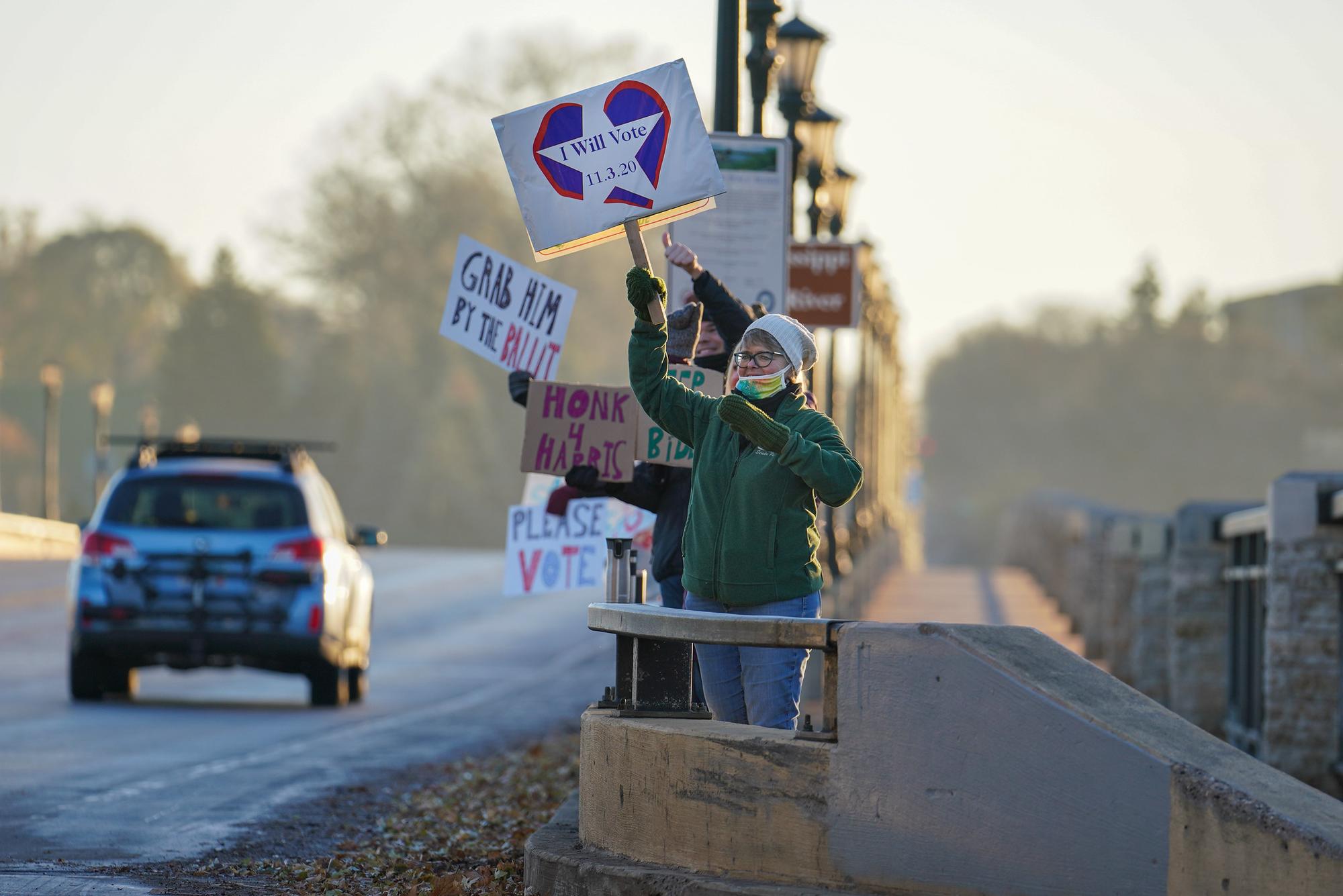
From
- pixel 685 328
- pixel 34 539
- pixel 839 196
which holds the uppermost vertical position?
pixel 839 196

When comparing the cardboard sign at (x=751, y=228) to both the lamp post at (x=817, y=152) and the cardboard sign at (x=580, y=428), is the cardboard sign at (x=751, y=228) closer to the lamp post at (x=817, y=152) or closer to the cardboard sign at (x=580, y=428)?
the cardboard sign at (x=580, y=428)

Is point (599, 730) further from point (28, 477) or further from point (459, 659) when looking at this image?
point (28, 477)

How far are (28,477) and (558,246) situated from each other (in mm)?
85117

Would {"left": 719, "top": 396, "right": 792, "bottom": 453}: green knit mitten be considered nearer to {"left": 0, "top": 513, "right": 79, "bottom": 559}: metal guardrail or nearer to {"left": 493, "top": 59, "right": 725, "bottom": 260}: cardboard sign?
{"left": 493, "top": 59, "right": 725, "bottom": 260}: cardboard sign

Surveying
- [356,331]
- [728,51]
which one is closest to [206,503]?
[728,51]

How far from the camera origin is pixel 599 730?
Result: 668 centimetres

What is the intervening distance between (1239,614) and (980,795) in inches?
302

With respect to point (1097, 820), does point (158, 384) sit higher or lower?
higher

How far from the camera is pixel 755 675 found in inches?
265

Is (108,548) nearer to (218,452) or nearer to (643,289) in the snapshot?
(218,452)

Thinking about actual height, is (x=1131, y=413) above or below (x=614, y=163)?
above

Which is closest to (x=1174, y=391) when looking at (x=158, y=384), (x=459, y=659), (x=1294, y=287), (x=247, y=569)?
(x=1294, y=287)

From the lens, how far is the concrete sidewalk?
2403 cm

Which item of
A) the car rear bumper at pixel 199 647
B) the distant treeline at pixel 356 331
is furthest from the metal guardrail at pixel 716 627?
the distant treeline at pixel 356 331
